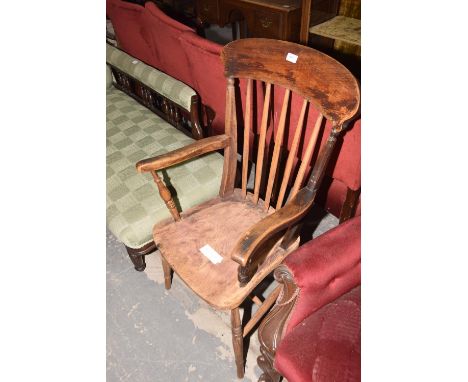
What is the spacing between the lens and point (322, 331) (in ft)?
3.63

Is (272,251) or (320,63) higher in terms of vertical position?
(320,63)

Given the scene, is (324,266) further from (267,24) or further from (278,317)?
(267,24)

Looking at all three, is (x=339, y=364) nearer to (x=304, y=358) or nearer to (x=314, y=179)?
(x=304, y=358)

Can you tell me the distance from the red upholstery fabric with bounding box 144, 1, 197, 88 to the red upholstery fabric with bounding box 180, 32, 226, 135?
2.9 inches

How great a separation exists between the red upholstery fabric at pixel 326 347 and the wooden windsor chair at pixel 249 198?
0.25 meters

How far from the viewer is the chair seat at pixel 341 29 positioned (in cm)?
291

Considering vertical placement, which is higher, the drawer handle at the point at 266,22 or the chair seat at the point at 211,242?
the drawer handle at the point at 266,22

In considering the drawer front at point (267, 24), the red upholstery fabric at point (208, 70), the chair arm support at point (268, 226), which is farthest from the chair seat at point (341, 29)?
the chair arm support at point (268, 226)

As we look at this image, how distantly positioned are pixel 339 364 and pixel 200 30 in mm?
3185

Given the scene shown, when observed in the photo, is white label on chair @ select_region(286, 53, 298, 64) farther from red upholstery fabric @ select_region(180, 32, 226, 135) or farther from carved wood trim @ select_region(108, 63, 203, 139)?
carved wood trim @ select_region(108, 63, 203, 139)

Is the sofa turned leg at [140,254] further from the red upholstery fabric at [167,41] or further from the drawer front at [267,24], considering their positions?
the drawer front at [267,24]
